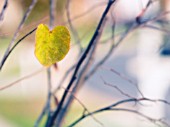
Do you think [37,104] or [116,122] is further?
[37,104]

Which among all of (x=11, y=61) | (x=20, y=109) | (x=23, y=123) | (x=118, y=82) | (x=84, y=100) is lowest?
(x=23, y=123)

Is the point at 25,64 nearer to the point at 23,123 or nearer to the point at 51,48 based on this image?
the point at 23,123

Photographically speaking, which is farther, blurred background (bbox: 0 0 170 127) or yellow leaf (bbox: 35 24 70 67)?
blurred background (bbox: 0 0 170 127)

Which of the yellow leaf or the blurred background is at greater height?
the blurred background

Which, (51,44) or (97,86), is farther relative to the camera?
(97,86)

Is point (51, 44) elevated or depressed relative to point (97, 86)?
depressed

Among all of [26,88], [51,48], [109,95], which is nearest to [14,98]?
[26,88]

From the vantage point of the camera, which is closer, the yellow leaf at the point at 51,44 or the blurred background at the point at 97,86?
the yellow leaf at the point at 51,44

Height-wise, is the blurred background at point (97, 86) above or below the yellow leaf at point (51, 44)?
above
